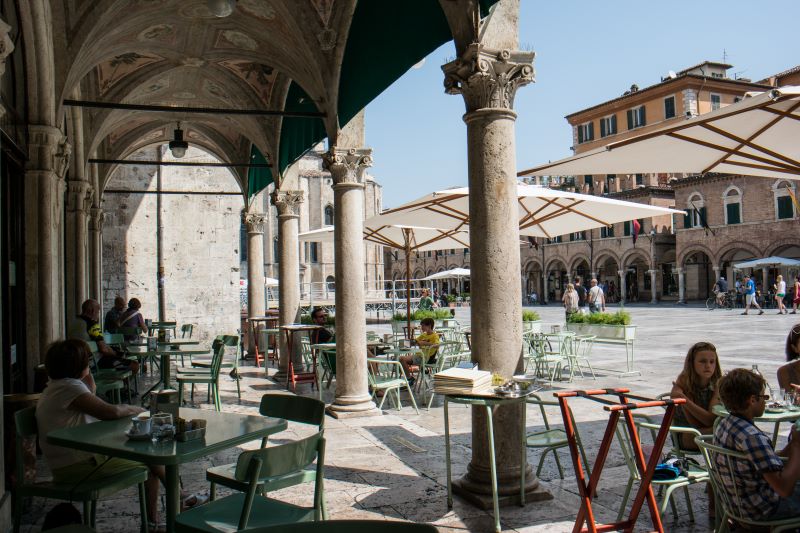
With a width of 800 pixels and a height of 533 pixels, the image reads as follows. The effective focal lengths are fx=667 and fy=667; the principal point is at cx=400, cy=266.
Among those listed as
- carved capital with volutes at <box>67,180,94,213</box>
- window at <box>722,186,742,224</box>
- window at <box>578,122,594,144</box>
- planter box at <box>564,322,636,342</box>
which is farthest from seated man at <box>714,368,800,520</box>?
window at <box>578,122,594,144</box>

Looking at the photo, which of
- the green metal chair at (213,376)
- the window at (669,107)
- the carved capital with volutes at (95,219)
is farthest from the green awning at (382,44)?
the window at (669,107)

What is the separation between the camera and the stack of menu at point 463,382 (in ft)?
12.7

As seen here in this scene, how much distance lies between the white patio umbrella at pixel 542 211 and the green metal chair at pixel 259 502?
515 centimetres

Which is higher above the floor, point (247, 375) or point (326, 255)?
point (326, 255)

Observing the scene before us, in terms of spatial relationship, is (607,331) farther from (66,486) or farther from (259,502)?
(66,486)

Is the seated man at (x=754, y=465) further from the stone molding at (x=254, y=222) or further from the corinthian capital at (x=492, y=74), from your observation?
the stone molding at (x=254, y=222)

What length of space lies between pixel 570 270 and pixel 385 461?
4323 cm

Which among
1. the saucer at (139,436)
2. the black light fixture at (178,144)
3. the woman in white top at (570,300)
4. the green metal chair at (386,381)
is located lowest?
the green metal chair at (386,381)

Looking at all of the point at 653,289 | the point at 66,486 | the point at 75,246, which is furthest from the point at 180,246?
the point at 653,289

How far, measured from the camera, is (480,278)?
4.28m

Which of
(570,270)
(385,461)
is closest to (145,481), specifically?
(385,461)

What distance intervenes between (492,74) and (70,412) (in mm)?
3150

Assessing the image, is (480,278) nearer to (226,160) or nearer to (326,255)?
(226,160)

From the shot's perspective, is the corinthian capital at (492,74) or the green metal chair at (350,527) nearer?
the green metal chair at (350,527)
